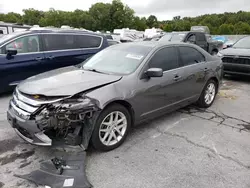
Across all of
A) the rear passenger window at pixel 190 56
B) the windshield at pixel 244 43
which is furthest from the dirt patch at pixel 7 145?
the windshield at pixel 244 43

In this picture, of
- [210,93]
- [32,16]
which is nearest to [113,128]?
[210,93]

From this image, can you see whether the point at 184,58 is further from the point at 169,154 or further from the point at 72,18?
the point at 72,18

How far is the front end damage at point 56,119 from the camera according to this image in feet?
9.02

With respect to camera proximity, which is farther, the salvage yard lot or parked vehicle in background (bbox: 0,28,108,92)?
parked vehicle in background (bbox: 0,28,108,92)

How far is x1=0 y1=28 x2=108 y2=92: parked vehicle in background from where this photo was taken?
5430mm

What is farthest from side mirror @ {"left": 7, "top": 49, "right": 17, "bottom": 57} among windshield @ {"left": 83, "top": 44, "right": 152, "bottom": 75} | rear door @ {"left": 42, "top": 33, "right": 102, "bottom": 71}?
windshield @ {"left": 83, "top": 44, "right": 152, "bottom": 75}

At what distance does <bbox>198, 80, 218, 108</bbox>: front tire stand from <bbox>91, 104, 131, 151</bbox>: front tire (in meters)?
2.31

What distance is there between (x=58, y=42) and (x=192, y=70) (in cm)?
380

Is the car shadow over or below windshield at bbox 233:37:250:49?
below

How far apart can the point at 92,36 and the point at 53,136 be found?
4811 millimetres

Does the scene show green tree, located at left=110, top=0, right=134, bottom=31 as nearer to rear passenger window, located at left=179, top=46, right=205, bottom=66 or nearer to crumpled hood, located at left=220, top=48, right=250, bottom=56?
crumpled hood, located at left=220, top=48, right=250, bottom=56

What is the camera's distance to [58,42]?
6344 mm

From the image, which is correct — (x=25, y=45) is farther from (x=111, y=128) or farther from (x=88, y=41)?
(x=111, y=128)

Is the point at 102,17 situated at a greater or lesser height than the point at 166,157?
greater
